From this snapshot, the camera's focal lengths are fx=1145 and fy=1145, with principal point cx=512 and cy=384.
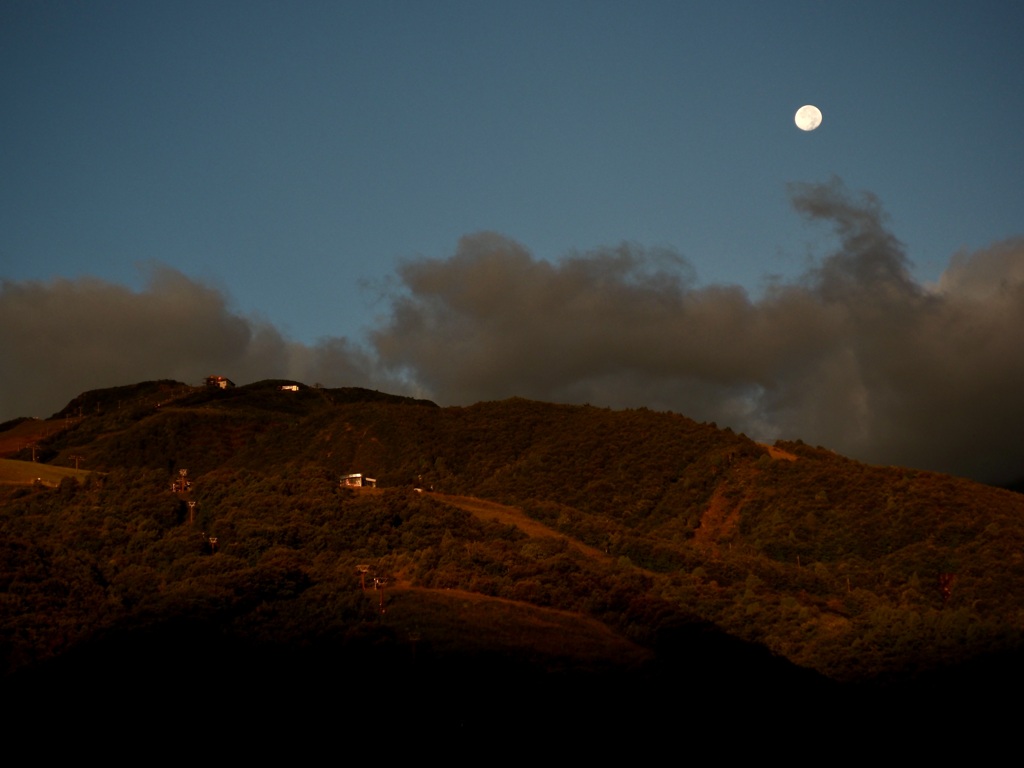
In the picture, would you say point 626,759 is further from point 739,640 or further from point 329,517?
point 329,517

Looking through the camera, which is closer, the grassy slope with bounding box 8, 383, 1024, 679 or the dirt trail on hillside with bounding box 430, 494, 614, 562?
the grassy slope with bounding box 8, 383, 1024, 679

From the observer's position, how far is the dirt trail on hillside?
75762 mm

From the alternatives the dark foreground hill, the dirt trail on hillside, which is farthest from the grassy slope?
the dirt trail on hillside

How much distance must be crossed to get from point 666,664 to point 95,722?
24.4m

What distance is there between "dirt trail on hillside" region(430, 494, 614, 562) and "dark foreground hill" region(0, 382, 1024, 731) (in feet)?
1.45

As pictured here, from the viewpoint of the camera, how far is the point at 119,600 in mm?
53750

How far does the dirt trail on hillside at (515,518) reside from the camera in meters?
75.8

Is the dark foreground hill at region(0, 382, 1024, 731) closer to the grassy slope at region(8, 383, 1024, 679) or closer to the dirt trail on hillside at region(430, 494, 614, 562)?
the grassy slope at region(8, 383, 1024, 679)

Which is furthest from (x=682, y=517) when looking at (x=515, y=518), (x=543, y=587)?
(x=543, y=587)

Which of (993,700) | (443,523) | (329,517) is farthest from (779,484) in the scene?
(993,700)

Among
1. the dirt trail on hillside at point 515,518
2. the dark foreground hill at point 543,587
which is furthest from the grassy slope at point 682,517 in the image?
the dirt trail on hillside at point 515,518

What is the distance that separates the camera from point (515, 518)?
275 feet

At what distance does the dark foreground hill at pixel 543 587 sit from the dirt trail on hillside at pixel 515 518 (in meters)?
0.44

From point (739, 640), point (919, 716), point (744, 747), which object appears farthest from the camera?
point (739, 640)
